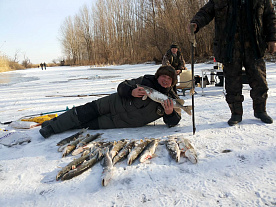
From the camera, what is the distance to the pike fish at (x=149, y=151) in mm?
2307

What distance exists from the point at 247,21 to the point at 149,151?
2.38m

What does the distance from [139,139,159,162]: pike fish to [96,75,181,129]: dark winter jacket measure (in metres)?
0.76

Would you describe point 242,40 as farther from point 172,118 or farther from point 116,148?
point 116,148

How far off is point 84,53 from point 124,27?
1557cm

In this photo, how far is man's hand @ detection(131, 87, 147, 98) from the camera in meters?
2.98

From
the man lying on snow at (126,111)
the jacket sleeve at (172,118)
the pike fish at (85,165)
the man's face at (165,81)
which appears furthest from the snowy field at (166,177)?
the man's face at (165,81)

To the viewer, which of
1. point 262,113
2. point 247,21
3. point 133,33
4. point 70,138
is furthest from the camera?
point 133,33

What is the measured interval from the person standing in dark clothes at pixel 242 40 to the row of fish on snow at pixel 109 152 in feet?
4.29

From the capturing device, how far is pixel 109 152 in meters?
2.44

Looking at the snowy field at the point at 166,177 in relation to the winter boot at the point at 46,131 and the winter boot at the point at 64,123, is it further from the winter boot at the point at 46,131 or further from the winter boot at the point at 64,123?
the winter boot at the point at 64,123

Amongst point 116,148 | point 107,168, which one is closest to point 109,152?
point 116,148

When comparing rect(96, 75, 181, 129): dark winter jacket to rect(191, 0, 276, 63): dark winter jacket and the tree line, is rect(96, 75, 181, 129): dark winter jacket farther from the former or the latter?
the tree line

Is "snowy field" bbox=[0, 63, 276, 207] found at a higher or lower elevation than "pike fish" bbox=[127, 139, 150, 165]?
lower

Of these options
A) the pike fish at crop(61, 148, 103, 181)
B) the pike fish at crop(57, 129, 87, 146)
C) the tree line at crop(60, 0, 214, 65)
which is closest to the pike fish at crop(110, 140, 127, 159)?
the pike fish at crop(61, 148, 103, 181)
